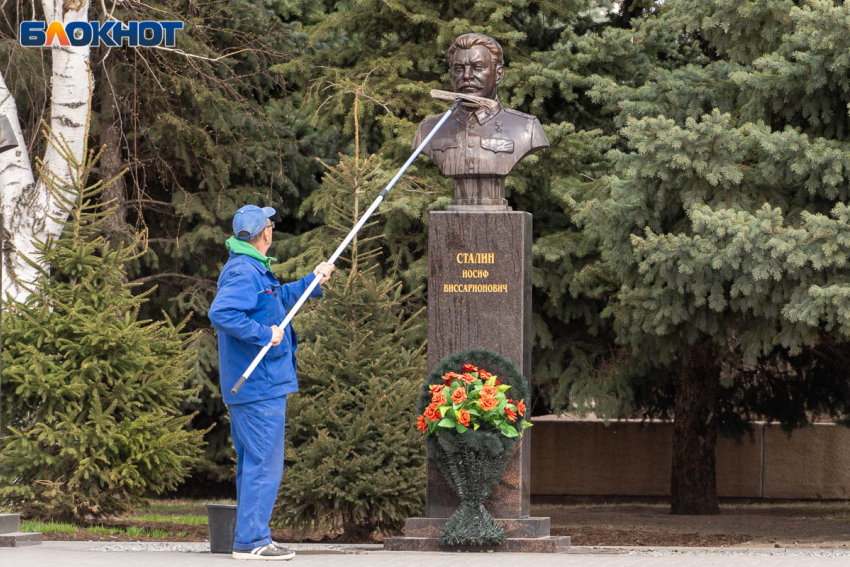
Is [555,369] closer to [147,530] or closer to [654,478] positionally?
[147,530]

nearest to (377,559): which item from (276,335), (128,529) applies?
(276,335)

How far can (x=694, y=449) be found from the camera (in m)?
13.6

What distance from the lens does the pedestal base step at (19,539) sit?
7.35 m

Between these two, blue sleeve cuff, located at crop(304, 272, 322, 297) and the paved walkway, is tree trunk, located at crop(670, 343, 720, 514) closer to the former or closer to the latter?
the paved walkway

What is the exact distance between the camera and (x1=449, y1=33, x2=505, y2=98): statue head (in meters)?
8.19

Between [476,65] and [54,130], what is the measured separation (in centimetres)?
507

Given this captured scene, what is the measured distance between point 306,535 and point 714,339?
152 inches

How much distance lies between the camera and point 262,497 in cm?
625

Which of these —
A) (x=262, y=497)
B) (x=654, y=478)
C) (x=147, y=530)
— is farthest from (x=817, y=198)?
(x=654, y=478)

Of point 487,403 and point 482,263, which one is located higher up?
point 482,263

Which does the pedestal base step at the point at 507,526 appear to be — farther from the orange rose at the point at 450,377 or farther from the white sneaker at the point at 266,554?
the white sneaker at the point at 266,554

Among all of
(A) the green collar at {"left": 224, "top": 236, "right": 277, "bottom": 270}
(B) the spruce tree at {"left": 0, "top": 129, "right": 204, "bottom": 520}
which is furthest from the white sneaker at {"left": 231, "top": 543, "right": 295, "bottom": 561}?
(B) the spruce tree at {"left": 0, "top": 129, "right": 204, "bottom": 520}

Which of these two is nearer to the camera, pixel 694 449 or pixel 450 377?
pixel 450 377

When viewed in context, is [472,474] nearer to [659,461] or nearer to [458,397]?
[458,397]
